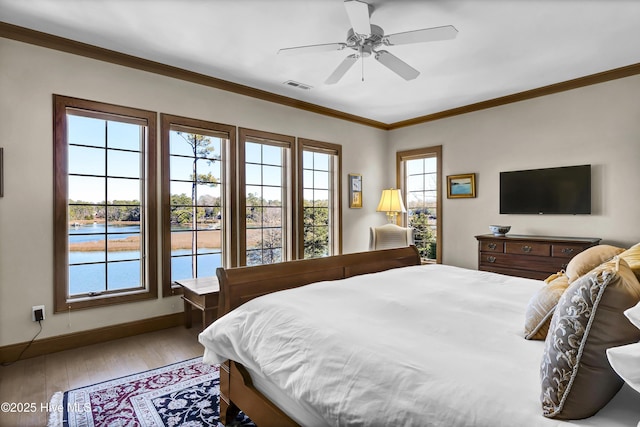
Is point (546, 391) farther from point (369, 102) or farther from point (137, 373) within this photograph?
point (369, 102)

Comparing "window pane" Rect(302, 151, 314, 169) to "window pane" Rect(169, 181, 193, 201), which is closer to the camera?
"window pane" Rect(169, 181, 193, 201)

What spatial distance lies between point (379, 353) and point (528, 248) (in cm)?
332

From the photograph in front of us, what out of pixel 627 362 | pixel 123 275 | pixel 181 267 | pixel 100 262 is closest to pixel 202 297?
pixel 181 267

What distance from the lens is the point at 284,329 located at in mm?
1600

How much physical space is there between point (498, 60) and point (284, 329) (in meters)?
3.26

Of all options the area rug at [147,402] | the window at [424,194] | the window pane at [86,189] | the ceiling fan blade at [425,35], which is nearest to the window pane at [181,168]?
the window pane at [86,189]

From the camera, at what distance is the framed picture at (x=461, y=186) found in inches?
191

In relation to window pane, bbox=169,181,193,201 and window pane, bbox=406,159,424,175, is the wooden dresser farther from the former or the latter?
window pane, bbox=169,181,193,201

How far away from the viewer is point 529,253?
12.7 feet

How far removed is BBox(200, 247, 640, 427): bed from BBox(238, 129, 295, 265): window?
208 centimetres

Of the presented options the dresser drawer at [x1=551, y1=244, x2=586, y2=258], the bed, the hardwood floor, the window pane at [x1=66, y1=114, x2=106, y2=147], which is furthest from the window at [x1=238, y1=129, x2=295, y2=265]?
the dresser drawer at [x1=551, y1=244, x2=586, y2=258]

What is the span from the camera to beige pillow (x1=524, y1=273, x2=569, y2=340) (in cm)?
136

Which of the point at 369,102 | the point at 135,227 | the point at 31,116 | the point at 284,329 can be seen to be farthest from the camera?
the point at 369,102

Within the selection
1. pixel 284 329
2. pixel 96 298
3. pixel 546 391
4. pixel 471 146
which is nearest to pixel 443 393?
pixel 546 391
